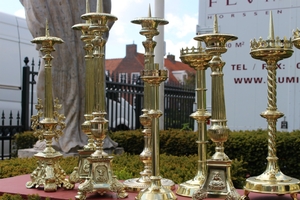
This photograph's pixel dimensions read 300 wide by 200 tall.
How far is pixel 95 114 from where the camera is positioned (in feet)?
10.6

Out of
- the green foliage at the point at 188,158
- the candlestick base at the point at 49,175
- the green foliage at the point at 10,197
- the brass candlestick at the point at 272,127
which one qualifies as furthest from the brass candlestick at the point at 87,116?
the brass candlestick at the point at 272,127

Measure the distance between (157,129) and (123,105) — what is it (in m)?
8.62

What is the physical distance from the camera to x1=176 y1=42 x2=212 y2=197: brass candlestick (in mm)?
3299

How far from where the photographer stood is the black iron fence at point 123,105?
9273 mm

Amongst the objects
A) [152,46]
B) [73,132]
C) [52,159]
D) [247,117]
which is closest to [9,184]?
[52,159]

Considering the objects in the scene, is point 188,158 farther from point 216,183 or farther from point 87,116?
point 216,183

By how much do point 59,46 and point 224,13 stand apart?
276 cm

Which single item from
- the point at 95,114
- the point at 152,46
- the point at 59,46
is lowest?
the point at 95,114

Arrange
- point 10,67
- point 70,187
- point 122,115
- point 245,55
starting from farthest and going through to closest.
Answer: point 122,115 → point 10,67 → point 245,55 → point 70,187

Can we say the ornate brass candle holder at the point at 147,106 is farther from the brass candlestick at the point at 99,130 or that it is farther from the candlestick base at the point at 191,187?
the brass candlestick at the point at 99,130

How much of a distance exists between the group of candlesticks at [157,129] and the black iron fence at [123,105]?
524 centimetres

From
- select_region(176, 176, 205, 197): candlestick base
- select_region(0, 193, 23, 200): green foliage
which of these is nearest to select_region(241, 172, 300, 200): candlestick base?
select_region(176, 176, 205, 197): candlestick base

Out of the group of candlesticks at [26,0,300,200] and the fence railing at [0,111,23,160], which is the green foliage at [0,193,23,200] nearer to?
the group of candlesticks at [26,0,300,200]

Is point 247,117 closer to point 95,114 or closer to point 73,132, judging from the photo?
point 73,132
